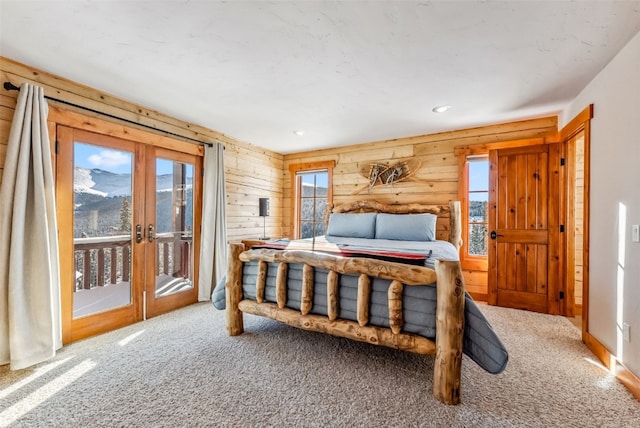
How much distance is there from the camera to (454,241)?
363cm

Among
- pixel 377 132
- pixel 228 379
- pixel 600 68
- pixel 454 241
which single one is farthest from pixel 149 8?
pixel 454 241

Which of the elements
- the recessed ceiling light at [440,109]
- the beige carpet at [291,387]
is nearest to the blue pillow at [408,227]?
the recessed ceiling light at [440,109]

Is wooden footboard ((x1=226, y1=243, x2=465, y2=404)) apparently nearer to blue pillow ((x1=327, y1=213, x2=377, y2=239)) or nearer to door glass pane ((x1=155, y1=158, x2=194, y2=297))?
door glass pane ((x1=155, y1=158, x2=194, y2=297))

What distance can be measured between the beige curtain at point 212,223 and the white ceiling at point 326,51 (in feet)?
2.31

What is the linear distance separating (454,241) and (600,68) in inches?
83.2

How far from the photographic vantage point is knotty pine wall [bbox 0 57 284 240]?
217cm

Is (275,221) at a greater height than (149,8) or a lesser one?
lesser

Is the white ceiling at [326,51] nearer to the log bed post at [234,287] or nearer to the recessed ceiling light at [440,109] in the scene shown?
the recessed ceiling light at [440,109]

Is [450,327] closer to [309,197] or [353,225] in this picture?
[353,225]

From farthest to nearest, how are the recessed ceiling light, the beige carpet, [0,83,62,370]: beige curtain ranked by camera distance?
the recessed ceiling light → [0,83,62,370]: beige curtain → the beige carpet

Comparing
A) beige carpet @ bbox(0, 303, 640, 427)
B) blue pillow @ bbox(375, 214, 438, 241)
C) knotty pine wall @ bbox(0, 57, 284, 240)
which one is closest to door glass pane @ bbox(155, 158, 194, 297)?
knotty pine wall @ bbox(0, 57, 284, 240)

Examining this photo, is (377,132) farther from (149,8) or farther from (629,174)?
(149,8)

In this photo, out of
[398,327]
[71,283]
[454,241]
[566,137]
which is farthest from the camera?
[454,241]

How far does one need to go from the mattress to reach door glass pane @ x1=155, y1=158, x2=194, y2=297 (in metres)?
1.39
